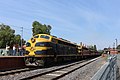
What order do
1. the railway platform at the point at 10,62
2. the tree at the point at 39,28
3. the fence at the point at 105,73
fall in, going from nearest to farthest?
1. the fence at the point at 105,73
2. the railway platform at the point at 10,62
3. the tree at the point at 39,28

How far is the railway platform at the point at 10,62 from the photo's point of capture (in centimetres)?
1934

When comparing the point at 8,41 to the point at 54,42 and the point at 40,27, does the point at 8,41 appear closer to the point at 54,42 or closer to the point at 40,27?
the point at 40,27

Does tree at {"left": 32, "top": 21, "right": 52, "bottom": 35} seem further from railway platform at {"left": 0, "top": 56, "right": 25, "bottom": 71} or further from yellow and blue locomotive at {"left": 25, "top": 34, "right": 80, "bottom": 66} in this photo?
railway platform at {"left": 0, "top": 56, "right": 25, "bottom": 71}

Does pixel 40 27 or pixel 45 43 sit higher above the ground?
pixel 40 27

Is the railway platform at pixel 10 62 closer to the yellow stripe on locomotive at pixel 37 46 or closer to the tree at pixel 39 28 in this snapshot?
the yellow stripe on locomotive at pixel 37 46

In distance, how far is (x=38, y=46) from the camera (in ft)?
72.3

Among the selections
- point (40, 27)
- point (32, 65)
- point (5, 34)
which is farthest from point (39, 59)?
point (5, 34)

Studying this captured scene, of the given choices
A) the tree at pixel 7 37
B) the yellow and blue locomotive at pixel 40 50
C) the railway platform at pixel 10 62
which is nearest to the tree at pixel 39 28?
the tree at pixel 7 37

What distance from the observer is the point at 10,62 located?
20.6 metres

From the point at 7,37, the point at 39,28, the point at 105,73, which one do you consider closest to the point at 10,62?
the point at 105,73

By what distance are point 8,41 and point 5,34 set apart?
2.58m

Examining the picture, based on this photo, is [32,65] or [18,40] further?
[18,40]

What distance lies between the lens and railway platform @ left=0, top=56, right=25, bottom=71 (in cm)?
1934

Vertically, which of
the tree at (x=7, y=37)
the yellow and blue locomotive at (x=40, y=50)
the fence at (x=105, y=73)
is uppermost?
the tree at (x=7, y=37)
